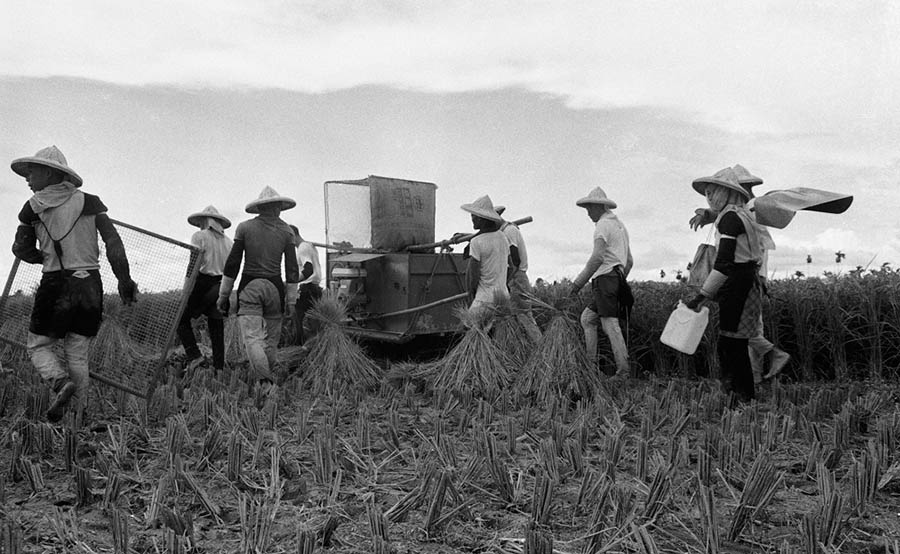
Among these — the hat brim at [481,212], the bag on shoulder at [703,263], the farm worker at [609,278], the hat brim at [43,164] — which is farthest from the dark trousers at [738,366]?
the hat brim at [43,164]

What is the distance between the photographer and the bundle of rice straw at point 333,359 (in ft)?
23.3

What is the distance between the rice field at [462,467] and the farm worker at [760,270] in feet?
0.78

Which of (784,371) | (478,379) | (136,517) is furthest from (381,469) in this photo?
(784,371)

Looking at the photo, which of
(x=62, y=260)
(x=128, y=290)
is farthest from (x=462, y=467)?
(x=62, y=260)

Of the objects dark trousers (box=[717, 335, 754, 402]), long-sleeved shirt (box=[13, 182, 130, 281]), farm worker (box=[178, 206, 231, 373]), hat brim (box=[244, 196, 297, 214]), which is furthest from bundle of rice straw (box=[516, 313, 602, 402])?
farm worker (box=[178, 206, 231, 373])

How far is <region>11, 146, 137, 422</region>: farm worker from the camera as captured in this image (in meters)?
5.36

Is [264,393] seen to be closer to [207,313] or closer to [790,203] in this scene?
[207,313]

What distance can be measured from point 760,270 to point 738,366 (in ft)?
2.77

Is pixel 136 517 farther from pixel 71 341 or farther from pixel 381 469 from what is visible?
pixel 71 341

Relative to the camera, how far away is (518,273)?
8.56 metres

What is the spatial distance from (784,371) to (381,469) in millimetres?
5972

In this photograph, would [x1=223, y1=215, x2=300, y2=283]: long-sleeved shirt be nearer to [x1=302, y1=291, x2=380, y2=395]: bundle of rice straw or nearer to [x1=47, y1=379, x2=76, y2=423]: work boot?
[x1=302, y1=291, x2=380, y2=395]: bundle of rice straw

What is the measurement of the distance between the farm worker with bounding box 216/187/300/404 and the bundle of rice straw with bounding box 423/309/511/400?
5.04ft

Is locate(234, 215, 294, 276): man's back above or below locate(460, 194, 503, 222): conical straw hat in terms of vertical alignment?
below
